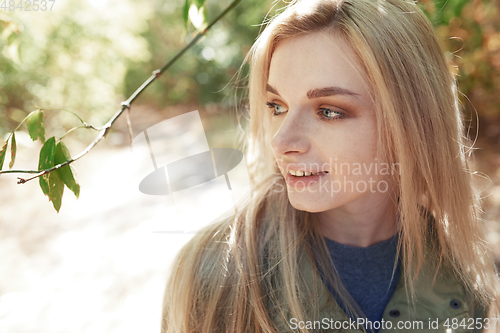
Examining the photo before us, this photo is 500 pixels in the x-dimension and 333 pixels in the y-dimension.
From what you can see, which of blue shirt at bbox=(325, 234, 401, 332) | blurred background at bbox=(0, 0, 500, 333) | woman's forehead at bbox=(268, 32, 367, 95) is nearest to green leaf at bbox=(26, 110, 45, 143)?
blurred background at bbox=(0, 0, 500, 333)

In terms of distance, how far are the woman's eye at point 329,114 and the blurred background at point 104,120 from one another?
0.44 meters

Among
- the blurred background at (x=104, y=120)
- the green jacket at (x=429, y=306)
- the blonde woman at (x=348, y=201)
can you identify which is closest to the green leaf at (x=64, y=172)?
the blurred background at (x=104, y=120)

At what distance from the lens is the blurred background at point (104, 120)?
2.71 metres

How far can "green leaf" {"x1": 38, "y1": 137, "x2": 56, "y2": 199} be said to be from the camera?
954mm

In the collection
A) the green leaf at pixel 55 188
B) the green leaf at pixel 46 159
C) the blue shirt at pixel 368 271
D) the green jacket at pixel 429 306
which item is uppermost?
the green leaf at pixel 46 159

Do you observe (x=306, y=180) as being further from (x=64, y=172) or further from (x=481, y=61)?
(x=481, y=61)

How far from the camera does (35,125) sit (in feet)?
A: 3.32

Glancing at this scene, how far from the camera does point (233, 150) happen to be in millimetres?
2002

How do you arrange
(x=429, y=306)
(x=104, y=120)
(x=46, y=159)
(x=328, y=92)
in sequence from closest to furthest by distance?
1. (x=46, y=159)
2. (x=328, y=92)
3. (x=429, y=306)
4. (x=104, y=120)

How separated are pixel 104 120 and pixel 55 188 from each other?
254 inches

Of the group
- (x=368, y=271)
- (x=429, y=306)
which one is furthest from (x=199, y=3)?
(x=429, y=306)

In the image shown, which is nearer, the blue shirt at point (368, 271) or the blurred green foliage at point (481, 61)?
the blue shirt at point (368, 271)

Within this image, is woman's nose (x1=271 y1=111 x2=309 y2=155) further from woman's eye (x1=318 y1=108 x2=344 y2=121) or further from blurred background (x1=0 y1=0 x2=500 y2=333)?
blurred background (x1=0 y1=0 x2=500 y2=333)

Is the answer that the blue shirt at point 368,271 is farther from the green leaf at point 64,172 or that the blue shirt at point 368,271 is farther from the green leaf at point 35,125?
the green leaf at point 35,125
